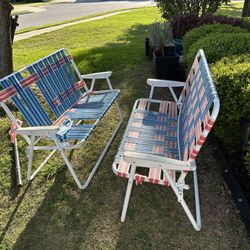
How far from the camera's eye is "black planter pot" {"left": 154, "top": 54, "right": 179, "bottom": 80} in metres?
5.46

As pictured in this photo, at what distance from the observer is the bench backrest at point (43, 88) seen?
296cm

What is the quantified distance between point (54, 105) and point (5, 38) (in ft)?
6.56

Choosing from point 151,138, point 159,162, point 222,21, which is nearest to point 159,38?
point 222,21

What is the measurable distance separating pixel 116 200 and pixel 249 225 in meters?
1.30

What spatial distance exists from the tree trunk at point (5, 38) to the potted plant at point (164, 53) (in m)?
2.72

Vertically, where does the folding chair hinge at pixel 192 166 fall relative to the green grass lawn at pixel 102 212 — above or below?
above

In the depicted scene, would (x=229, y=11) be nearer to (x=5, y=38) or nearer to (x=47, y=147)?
(x=5, y=38)

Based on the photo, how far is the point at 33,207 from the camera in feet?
9.60

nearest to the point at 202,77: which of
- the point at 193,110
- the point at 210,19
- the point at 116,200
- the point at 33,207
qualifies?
the point at 193,110

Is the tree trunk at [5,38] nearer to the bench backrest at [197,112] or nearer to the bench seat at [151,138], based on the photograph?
the bench seat at [151,138]

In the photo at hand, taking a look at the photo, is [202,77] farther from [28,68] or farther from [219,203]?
[28,68]

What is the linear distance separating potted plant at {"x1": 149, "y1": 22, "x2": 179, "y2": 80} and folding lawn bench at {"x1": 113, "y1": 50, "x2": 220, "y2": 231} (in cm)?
208

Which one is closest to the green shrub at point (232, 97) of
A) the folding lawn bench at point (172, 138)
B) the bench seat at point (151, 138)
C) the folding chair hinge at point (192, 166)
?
the folding lawn bench at point (172, 138)

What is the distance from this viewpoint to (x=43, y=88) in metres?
3.39
